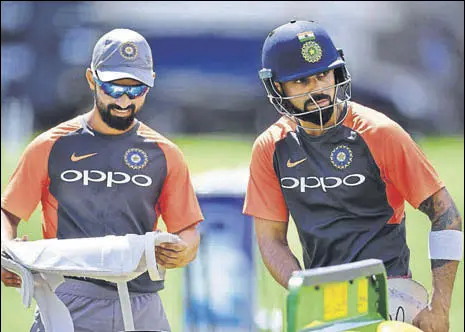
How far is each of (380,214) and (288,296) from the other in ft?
4.40

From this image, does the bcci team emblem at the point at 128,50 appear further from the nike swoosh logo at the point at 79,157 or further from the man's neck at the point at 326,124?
the man's neck at the point at 326,124

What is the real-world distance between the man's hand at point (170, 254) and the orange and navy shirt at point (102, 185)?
411 mm

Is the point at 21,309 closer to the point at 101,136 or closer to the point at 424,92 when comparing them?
the point at 101,136

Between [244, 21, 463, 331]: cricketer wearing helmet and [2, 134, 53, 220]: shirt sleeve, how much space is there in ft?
3.26

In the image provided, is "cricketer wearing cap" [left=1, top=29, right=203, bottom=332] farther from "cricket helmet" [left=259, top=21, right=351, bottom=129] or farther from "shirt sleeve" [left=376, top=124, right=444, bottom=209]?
"shirt sleeve" [left=376, top=124, right=444, bottom=209]

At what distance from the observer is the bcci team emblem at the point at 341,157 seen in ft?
18.2

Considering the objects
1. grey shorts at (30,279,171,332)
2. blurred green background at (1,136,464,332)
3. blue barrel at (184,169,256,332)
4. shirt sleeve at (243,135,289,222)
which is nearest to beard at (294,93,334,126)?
shirt sleeve at (243,135,289,222)

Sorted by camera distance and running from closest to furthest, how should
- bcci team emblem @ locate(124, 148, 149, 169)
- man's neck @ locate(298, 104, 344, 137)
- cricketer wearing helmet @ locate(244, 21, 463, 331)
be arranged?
cricketer wearing helmet @ locate(244, 21, 463, 331), man's neck @ locate(298, 104, 344, 137), bcci team emblem @ locate(124, 148, 149, 169)

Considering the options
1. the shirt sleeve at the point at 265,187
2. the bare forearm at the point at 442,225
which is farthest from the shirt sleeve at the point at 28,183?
the bare forearm at the point at 442,225

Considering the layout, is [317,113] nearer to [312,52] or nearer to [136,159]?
[312,52]

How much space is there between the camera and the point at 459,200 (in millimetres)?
14320

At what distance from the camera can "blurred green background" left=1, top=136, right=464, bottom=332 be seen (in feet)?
28.3

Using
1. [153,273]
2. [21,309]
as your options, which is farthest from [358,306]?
[21,309]

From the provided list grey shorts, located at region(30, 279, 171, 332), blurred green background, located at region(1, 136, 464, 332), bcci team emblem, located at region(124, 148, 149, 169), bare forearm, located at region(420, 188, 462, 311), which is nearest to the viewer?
bare forearm, located at region(420, 188, 462, 311)
